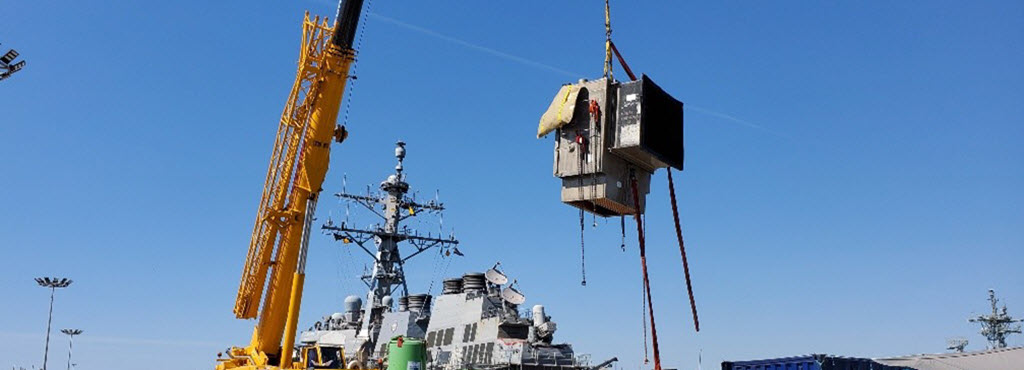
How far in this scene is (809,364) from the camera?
91.5 feet

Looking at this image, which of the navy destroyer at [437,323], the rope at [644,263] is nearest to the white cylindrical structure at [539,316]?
the navy destroyer at [437,323]

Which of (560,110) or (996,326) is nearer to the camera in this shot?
(560,110)

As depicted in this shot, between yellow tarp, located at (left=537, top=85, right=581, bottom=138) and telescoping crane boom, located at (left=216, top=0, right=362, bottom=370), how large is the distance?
9.17 metres

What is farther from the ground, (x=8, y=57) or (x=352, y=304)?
(x=8, y=57)

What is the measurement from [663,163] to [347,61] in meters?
11.9

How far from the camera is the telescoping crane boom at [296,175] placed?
995 inches

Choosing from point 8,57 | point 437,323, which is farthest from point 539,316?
point 8,57

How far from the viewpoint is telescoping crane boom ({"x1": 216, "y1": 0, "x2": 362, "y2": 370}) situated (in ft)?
82.9

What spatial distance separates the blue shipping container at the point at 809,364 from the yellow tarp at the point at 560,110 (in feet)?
49.4

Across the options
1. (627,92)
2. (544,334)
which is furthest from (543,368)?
(627,92)

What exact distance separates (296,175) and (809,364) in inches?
736

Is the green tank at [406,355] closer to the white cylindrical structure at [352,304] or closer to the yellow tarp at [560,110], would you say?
the yellow tarp at [560,110]

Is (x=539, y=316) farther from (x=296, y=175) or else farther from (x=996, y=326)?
(x=996, y=326)

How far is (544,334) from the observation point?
107ft
